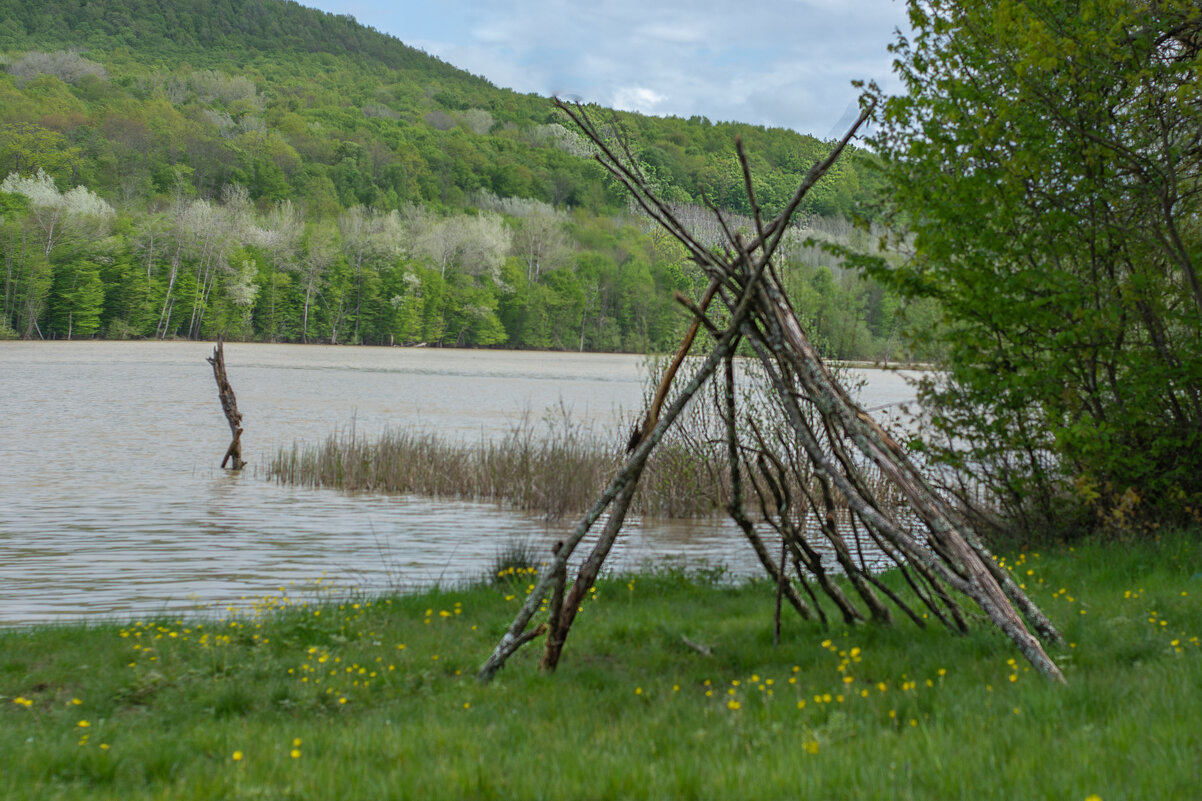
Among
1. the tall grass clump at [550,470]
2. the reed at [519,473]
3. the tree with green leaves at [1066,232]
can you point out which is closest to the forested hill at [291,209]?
the reed at [519,473]

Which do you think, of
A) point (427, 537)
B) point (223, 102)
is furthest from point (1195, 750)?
point (223, 102)

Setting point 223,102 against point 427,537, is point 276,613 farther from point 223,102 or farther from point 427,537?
point 223,102

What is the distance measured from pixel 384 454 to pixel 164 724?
54.0 ft

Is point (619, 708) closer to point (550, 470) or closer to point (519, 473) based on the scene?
point (550, 470)

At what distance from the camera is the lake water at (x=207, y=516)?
463 inches

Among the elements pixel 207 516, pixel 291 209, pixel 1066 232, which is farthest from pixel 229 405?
pixel 291 209

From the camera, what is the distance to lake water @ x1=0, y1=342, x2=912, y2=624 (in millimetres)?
11758

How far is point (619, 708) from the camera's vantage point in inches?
213

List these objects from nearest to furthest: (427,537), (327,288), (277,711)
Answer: (277,711) → (427,537) → (327,288)

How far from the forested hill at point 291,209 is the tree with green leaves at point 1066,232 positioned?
1155 inches

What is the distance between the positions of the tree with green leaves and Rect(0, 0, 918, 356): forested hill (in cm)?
2934

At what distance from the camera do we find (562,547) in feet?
20.5

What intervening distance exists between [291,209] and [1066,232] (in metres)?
103

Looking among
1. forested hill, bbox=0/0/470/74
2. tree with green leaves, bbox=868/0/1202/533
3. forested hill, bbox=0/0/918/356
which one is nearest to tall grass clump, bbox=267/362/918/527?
tree with green leaves, bbox=868/0/1202/533
